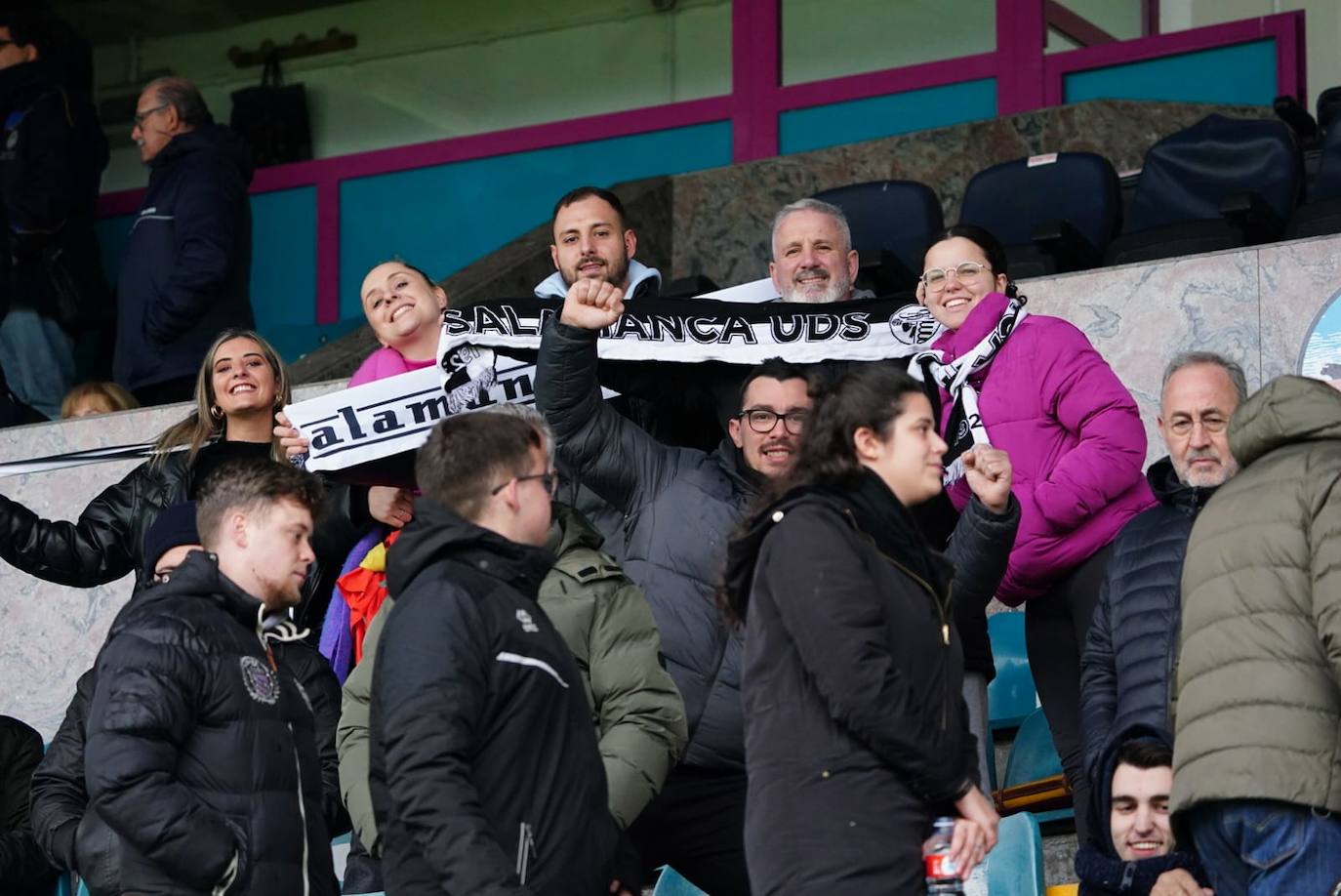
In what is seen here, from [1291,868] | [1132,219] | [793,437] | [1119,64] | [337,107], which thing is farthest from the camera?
[337,107]

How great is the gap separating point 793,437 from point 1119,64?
5.15m

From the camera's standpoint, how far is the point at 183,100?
872 centimetres

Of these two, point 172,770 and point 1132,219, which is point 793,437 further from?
point 1132,219

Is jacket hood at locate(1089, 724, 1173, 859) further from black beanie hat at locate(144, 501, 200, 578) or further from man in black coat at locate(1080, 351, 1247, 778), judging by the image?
black beanie hat at locate(144, 501, 200, 578)

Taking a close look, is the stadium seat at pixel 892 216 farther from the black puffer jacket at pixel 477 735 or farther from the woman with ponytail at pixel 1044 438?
the black puffer jacket at pixel 477 735

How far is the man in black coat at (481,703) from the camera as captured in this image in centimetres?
369

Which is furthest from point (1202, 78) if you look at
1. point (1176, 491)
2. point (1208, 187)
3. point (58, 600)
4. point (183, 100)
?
point (58, 600)

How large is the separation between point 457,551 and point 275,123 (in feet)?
26.4

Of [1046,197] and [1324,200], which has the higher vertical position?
[1046,197]

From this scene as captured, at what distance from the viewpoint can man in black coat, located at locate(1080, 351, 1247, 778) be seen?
15.5ft

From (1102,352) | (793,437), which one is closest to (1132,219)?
(1102,352)

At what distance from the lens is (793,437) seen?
16.8 feet

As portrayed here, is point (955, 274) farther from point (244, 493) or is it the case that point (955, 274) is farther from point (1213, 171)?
point (1213, 171)

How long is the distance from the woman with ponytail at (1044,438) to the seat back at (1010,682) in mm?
770
